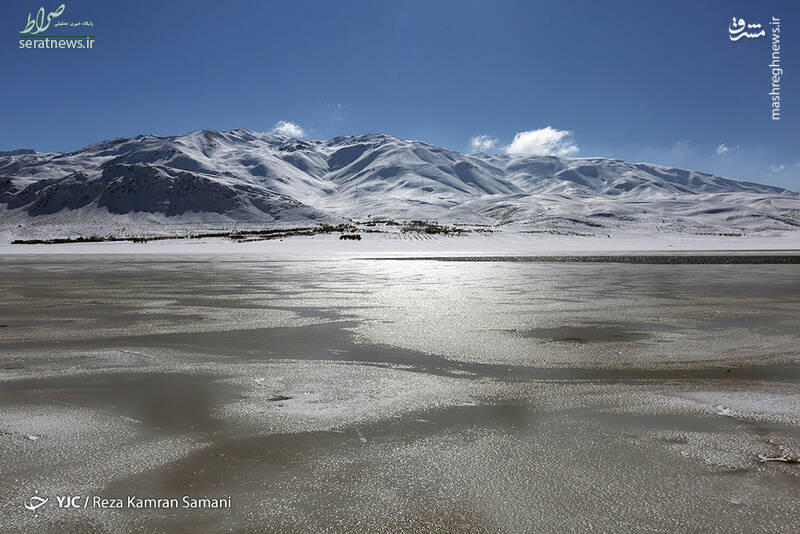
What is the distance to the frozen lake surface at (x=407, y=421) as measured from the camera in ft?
9.07

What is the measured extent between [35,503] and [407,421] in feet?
7.87

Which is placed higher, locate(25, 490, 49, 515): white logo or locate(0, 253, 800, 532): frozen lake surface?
locate(0, 253, 800, 532): frozen lake surface

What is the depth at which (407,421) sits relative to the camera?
4.03 m

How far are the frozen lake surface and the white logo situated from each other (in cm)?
3

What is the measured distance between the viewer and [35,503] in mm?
2850

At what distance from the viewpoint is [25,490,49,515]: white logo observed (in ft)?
9.22

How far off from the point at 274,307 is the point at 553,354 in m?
5.79

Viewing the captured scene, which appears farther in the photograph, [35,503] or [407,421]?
[407,421]

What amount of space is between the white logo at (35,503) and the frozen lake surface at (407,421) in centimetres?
3

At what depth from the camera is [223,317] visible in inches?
348

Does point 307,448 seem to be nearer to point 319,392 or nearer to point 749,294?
point 319,392

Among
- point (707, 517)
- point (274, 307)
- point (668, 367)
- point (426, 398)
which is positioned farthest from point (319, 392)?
point (274, 307)

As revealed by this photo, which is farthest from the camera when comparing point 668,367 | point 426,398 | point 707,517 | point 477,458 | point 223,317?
point 223,317

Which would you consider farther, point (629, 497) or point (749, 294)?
point (749, 294)
